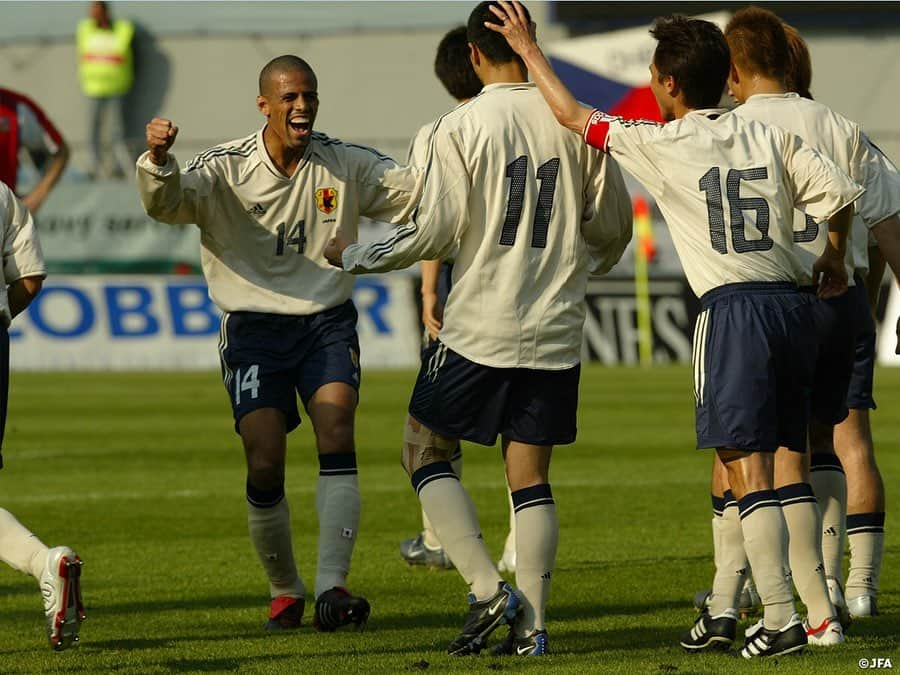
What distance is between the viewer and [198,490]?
38.1 feet

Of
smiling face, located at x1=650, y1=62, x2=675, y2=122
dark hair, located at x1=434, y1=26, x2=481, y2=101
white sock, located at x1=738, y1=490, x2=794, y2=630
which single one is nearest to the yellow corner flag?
dark hair, located at x1=434, y1=26, x2=481, y2=101

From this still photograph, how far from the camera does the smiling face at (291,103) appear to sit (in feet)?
22.4

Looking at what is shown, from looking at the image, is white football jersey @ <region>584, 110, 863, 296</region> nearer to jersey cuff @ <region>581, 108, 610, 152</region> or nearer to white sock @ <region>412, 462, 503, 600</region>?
jersey cuff @ <region>581, 108, 610, 152</region>

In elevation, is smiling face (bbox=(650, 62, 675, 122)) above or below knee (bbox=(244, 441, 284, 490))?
above

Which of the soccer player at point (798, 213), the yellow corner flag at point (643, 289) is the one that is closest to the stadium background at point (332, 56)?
the yellow corner flag at point (643, 289)

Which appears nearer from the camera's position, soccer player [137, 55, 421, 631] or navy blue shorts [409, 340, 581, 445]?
navy blue shorts [409, 340, 581, 445]

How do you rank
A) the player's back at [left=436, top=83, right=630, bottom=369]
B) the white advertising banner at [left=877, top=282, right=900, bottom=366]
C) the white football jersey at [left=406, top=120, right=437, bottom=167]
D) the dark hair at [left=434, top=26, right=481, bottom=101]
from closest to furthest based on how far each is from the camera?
the player's back at [left=436, top=83, right=630, bottom=369], the white football jersey at [left=406, top=120, right=437, bottom=167], the dark hair at [left=434, top=26, right=481, bottom=101], the white advertising banner at [left=877, top=282, right=900, bottom=366]

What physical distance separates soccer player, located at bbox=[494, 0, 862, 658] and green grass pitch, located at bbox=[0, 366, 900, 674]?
45 centimetres

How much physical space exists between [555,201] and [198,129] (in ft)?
108

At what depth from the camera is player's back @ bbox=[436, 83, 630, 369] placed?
5918 millimetres

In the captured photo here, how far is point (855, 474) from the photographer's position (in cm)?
699

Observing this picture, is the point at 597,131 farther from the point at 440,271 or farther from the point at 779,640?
the point at 440,271

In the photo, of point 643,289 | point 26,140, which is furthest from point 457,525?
point 643,289

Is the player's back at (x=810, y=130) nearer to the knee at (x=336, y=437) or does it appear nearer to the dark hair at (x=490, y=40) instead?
the dark hair at (x=490, y=40)
